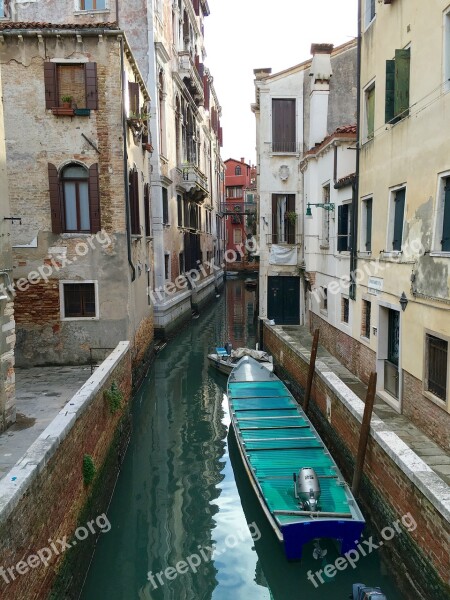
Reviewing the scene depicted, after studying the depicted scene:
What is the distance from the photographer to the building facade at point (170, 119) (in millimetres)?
16094

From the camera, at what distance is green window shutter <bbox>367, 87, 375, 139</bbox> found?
9766 millimetres

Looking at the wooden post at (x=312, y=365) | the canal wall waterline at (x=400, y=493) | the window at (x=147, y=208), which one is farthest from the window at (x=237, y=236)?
the canal wall waterline at (x=400, y=493)

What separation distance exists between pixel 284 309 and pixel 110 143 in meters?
8.28

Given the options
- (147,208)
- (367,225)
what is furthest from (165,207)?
(367,225)

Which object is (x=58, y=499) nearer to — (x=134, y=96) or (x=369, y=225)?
(x=369, y=225)

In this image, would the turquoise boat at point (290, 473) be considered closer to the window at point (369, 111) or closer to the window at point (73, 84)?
the window at point (369, 111)

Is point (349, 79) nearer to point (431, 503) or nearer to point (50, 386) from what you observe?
point (50, 386)

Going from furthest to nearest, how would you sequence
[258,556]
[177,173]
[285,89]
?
[177,173]
[285,89]
[258,556]

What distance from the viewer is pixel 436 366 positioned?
23.5 feet

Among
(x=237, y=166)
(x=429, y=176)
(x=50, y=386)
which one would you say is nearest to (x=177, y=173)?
(x=50, y=386)

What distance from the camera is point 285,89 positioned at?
634 inches

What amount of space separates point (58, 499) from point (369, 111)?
9.09 metres

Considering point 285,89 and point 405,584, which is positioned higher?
point 285,89

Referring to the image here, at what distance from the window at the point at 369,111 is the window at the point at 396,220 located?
5.93 ft
